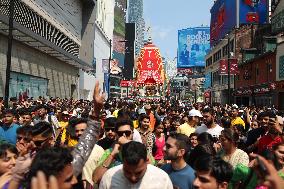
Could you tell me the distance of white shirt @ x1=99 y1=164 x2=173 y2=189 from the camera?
4.49 metres

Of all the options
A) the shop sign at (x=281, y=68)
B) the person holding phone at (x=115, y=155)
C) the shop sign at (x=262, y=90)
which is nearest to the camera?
the person holding phone at (x=115, y=155)

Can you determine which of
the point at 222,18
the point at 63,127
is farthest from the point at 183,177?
the point at 222,18

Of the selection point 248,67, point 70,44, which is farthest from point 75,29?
point 248,67

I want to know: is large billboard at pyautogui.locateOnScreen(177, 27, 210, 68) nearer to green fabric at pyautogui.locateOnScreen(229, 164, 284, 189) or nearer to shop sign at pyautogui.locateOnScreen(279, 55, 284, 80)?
shop sign at pyautogui.locateOnScreen(279, 55, 284, 80)

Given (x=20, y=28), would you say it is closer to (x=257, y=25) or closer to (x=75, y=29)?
(x=75, y=29)

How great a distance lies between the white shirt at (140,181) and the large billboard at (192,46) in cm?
10525

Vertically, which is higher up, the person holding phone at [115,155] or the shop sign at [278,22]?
the shop sign at [278,22]

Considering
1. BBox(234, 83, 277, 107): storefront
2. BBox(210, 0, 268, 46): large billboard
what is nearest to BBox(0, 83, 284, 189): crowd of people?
BBox(234, 83, 277, 107): storefront

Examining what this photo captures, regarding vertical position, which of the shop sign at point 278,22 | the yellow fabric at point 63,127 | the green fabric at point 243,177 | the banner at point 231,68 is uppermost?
the shop sign at point 278,22

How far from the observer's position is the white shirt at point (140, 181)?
4.49 m

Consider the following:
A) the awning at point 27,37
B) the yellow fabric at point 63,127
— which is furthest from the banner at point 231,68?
the yellow fabric at point 63,127

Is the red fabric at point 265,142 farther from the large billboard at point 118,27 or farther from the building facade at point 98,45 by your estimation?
the large billboard at point 118,27

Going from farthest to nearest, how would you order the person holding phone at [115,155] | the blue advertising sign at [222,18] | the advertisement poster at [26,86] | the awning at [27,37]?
the blue advertising sign at [222,18] < the advertisement poster at [26,86] < the awning at [27,37] < the person holding phone at [115,155]

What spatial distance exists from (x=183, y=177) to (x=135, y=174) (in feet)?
3.17
